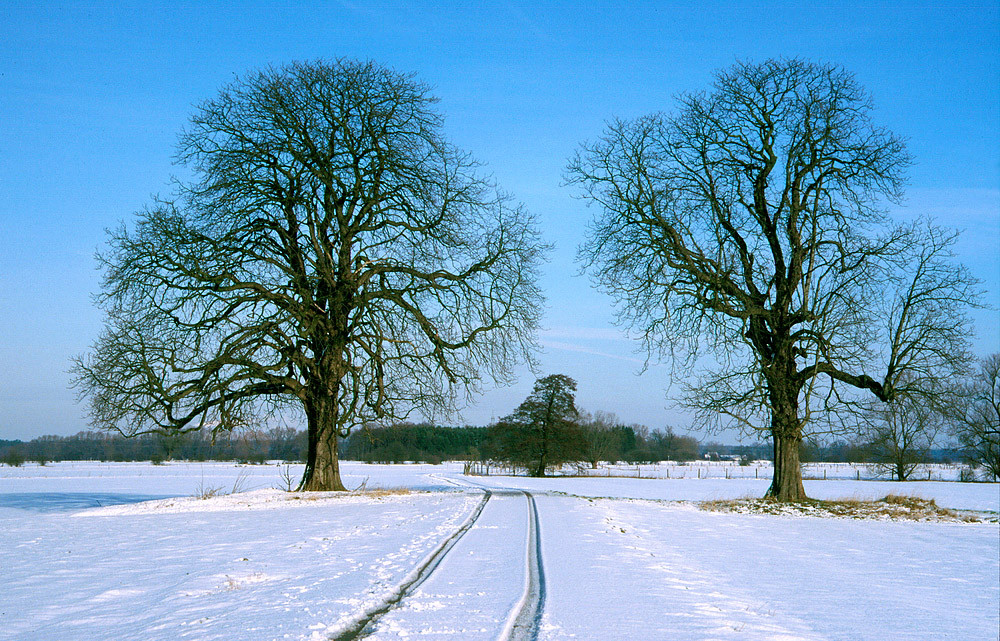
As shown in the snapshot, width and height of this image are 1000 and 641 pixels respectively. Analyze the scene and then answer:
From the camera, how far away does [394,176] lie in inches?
779

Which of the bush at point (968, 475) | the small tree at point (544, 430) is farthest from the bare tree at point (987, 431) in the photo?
Result: the small tree at point (544, 430)

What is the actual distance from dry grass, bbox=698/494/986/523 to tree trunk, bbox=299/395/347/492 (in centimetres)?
1058

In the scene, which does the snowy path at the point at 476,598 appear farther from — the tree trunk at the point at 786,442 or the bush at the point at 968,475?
the bush at the point at 968,475

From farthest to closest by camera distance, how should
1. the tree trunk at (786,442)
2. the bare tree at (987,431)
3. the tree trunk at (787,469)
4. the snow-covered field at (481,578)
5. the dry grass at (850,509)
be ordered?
the bare tree at (987,431)
the tree trunk at (787,469)
the tree trunk at (786,442)
the dry grass at (850,509)
the snow-covered field at (481,578)

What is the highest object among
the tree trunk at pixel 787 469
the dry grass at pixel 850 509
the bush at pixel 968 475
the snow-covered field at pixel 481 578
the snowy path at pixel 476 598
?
the tree trunk at pixel 787 469

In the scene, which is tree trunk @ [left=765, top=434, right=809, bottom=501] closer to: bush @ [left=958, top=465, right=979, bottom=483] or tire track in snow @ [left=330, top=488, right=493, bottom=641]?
tire track in snow @ [left=330, top=488, right=493, bottom=641]

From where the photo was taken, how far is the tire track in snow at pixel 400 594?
5.18 metres

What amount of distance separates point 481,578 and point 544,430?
1933 inches

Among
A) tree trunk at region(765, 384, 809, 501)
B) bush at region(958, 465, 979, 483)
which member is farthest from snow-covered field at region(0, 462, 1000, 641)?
bush at region(958, 465, 979, 483)

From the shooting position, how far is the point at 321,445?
19969mm

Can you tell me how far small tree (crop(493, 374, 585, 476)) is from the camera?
181 feet

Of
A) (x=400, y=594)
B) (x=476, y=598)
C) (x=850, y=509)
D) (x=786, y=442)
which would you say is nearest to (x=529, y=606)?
(x=476, y=598)

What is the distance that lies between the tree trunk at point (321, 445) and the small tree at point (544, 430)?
36.2 metres

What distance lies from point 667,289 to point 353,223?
29.4 feet
